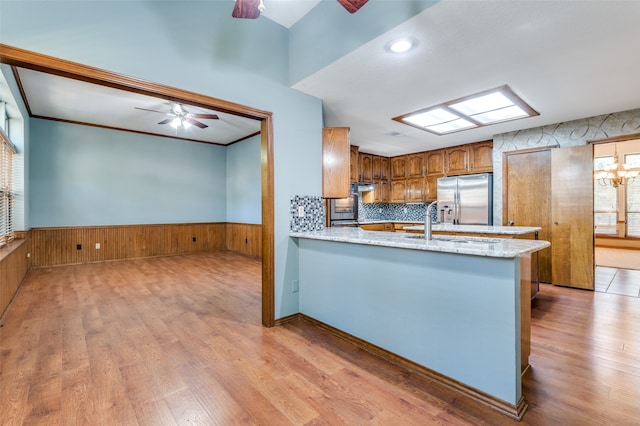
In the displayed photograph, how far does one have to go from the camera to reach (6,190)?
369cm

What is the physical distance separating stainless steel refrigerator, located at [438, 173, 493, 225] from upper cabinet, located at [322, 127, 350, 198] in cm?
242

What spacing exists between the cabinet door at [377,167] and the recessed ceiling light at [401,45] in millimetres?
4388

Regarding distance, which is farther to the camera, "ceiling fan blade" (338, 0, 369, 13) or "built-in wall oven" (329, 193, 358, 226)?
"built-in wall oven" (329, 193, 358, 226)

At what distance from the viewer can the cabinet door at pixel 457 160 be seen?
547 centimetres

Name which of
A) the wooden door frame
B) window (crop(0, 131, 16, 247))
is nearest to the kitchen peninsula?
the wooden door frame

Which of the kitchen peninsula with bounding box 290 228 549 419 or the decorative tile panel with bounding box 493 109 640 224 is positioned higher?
the decorative tile panel with bounding box 493 109 640 224

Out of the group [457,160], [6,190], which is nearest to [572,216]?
[457,160]

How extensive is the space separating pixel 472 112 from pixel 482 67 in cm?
136

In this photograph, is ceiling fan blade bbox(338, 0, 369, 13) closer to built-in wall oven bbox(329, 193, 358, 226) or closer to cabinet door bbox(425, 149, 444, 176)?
built-in wall oven bbox(329, 193, 358, 226)

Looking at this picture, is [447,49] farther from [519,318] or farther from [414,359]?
[414,359]

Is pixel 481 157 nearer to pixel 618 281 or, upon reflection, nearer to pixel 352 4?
pixel 618 281

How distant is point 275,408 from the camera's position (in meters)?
1.65

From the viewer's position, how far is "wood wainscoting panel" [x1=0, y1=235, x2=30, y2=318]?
10.1 feet

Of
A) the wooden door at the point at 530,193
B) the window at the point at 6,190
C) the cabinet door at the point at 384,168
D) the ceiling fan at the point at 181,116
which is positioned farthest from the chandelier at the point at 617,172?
the window at the point at 6,190
